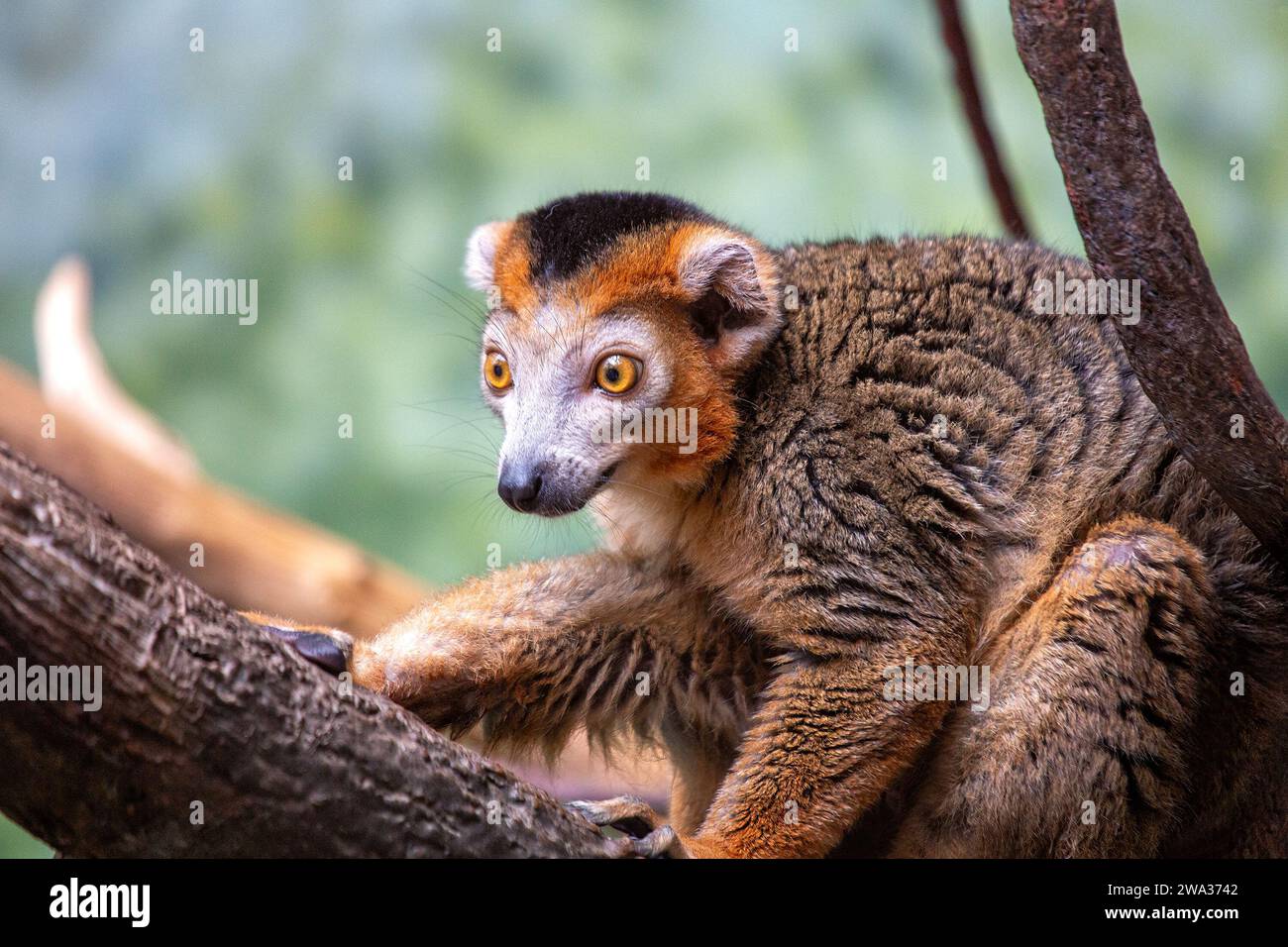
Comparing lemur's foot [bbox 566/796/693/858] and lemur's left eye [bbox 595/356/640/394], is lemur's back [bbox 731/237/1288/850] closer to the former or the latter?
lemur's left eye [bbox 595/356/640/394]

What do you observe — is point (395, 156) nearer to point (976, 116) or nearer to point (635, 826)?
point (976, 116)

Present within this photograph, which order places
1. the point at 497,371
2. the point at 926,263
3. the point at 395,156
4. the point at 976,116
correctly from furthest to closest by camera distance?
the point at 395,156 → the point at 976,116 → the point at 926,263 → the point at 497,371

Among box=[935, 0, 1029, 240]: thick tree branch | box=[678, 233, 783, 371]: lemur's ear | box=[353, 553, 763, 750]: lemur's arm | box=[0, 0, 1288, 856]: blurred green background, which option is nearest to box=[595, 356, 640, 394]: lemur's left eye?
box=[678, 233, 783, 371]: lemur's ear

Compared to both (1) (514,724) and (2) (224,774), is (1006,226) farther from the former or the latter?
(2) (224,774)

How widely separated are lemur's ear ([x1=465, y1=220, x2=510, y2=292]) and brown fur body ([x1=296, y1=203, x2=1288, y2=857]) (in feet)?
1.01

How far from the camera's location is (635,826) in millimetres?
3625

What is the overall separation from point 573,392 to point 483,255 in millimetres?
1011

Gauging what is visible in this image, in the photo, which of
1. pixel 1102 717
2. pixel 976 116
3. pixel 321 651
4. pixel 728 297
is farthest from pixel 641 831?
pixel 976 116

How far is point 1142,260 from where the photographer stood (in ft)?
10.9

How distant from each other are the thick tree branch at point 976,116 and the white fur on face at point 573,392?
256 centimetres

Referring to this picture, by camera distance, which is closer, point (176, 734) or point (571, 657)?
point (176, 734)

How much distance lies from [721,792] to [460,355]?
5.82 metres

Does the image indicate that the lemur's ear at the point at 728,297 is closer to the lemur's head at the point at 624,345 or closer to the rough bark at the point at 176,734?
the lemur's head at the point at 624,345

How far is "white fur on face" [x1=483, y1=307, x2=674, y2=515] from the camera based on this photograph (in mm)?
4188
